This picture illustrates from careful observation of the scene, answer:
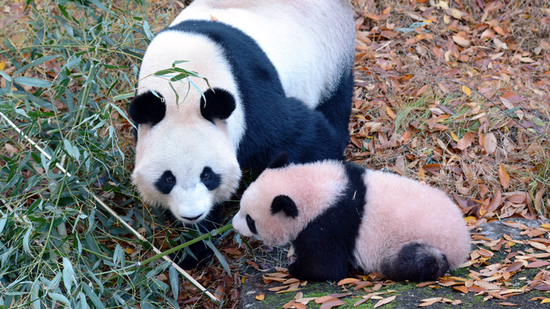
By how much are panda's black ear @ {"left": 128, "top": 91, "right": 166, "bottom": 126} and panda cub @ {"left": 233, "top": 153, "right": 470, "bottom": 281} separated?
0.59m

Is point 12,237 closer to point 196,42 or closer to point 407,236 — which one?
point 196,42

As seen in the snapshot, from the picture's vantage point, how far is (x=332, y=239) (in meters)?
2.39

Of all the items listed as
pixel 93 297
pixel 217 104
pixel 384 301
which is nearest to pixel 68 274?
pixel 93 297

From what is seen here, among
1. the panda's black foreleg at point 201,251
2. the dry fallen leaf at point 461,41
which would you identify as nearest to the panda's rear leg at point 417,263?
the panda's black foreleg at point 201,251

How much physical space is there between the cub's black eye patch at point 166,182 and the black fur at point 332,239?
2.24ft

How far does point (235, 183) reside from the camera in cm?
261

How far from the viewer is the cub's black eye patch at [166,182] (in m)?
2.38

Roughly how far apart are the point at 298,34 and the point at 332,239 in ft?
5.02

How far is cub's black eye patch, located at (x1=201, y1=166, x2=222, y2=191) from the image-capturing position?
2.41m

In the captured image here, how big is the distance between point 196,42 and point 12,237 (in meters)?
1.34

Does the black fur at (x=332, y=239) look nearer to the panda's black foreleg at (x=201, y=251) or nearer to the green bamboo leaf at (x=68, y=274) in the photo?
the panda's black foreleg at (x=201, y=251)

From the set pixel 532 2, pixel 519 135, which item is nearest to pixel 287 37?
pixel 519 135

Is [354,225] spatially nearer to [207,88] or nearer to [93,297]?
[207,88]

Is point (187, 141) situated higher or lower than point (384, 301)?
higher
